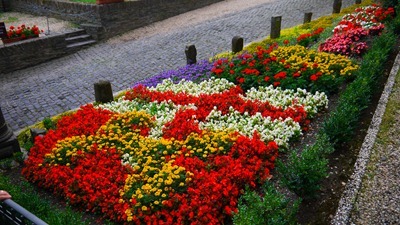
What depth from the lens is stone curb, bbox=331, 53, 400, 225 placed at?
4.35 m

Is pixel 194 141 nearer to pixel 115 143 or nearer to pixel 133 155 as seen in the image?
pixel 133 155

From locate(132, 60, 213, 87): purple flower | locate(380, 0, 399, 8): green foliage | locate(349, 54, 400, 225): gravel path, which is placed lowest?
locate(132, 60, 213, 87): purple flower

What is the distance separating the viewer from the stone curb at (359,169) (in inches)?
171

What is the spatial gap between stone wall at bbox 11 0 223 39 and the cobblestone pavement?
0.62m

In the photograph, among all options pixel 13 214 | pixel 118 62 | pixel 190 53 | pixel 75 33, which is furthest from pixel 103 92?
pixel 75 33

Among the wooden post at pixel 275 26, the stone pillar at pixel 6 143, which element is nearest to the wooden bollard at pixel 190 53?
the wooden post at pixel 275 26

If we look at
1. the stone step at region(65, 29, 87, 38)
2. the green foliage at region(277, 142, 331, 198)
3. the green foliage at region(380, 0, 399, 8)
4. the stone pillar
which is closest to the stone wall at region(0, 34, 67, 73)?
the stone step at region(65, 29, 87, 38)

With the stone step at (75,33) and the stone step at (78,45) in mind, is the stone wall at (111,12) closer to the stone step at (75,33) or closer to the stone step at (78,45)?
the stone step at (75,33)

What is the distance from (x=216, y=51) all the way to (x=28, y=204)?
30.0 ft

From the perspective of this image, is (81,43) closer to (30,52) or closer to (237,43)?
(30,52)

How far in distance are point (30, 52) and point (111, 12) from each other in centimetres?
369

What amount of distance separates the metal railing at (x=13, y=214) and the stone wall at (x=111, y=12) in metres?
12.2

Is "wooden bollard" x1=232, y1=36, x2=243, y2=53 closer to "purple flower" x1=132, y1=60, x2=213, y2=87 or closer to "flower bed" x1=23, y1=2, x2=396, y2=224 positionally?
"purple flower" x1=132, y1=60, x2=213, y2=87

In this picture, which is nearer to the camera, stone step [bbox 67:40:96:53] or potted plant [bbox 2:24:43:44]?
potted plant [bbox 2:24:43:44]
